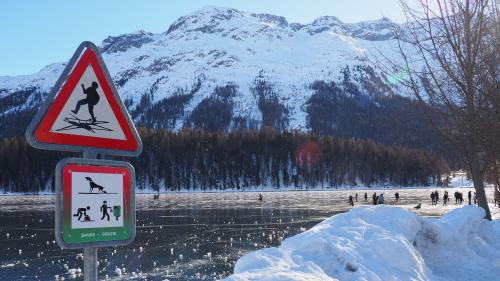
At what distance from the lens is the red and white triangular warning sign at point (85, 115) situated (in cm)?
368

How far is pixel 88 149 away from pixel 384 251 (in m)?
6.89

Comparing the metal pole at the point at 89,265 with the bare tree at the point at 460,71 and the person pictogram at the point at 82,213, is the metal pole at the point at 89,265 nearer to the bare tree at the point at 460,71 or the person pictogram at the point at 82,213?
the person pictogram at the point at 82,213

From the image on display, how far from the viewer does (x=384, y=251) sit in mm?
9250

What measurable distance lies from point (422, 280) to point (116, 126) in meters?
7.26

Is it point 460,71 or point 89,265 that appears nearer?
point 89,265

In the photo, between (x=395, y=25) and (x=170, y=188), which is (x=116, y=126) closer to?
(x=395, y=25)

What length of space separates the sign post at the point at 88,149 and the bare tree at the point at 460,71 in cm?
Answer: 1321

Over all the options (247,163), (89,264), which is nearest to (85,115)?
(89,264)

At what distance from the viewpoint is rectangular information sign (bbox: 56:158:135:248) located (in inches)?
143

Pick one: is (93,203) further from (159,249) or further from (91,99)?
(159,249)

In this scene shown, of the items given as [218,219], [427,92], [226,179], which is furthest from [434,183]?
[427,92]

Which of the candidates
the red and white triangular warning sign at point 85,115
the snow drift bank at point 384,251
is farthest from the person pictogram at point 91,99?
the snow drift bank at point 384,251

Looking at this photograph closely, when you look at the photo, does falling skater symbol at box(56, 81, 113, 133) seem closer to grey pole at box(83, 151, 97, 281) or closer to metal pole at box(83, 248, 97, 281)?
grey pole at box(83, 151, 97, 281)

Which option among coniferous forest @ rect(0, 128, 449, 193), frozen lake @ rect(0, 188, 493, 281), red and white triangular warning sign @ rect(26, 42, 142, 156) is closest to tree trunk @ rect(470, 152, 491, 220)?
frozen lake @ rect(0, 188, 493, 281)
